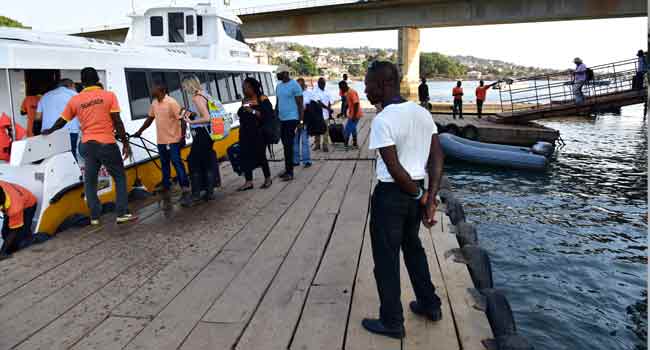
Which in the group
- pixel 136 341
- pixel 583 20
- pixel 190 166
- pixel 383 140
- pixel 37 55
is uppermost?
pixel 583 20

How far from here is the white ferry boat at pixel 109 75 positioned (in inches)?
245

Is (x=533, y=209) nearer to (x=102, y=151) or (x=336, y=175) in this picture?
(x=336, y=175)

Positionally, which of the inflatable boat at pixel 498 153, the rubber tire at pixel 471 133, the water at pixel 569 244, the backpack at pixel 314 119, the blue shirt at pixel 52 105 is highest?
the blue shirt at pixel 52 105

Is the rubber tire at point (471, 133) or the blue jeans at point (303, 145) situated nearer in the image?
the blue jeans at point (303, 145)

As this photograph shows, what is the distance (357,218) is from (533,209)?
6520 millimetres

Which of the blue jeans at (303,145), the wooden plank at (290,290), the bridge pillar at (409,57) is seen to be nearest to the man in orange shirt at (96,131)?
the wooden plank at (290,290)

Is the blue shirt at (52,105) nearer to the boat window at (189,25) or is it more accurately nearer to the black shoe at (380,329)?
the black shoe at (380,329)

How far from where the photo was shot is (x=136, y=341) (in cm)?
344

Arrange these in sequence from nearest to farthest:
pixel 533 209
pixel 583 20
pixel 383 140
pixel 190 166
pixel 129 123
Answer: pixel 383 140
pixel 190 166
pixel 129 123
pixel 533 209
pixel 583 20

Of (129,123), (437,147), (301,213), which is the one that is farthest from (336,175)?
(437,147)

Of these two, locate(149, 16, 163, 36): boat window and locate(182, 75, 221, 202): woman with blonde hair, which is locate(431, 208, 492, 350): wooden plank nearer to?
locate(182, 75, 221, 202): woman with blonde hair

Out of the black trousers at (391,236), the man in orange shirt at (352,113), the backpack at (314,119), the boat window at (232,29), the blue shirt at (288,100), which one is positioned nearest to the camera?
the black trousers at (391,236)

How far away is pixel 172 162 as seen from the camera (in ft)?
24.8

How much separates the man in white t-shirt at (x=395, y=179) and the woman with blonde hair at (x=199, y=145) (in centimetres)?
411
